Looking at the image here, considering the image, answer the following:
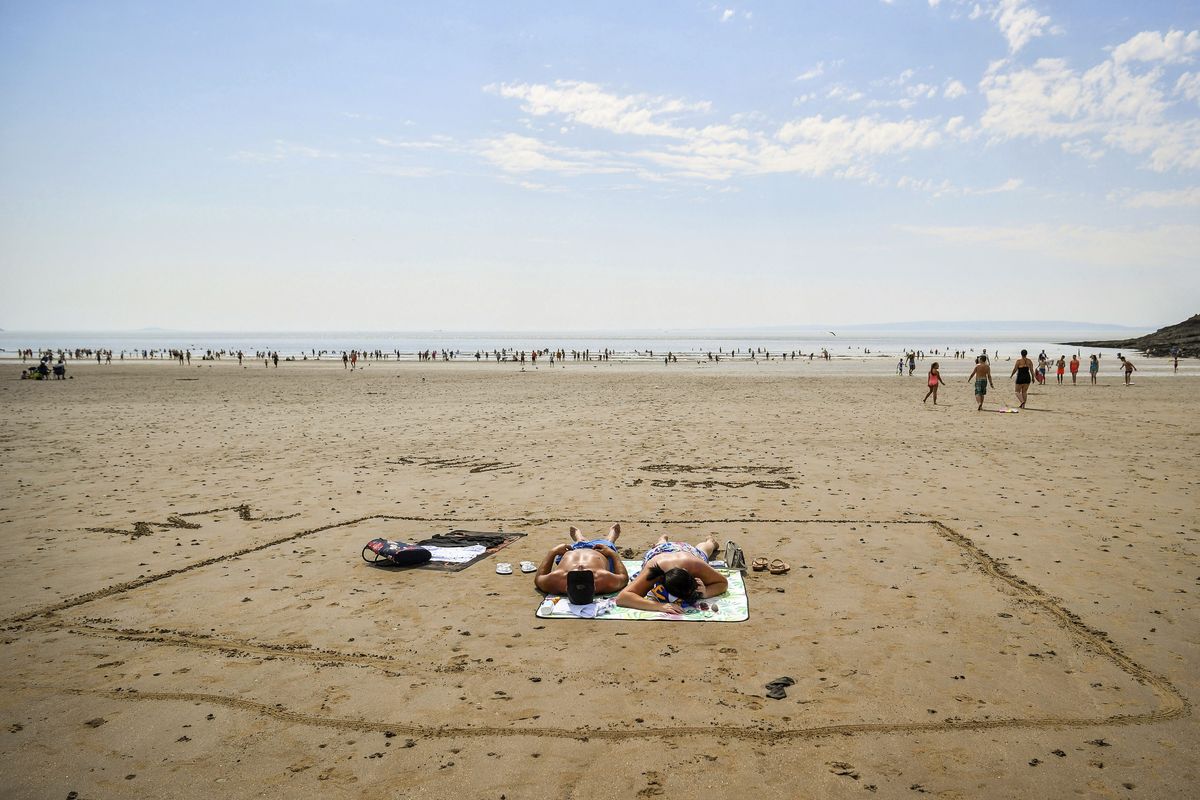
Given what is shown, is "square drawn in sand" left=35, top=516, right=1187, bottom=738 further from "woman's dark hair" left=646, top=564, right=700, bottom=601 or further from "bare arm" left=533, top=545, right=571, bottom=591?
"woman's dark hair" left=646, top=564, right=700, bottom=601

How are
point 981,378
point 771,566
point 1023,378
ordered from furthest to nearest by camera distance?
point 981,378 < point 1023,378 < point 771,566

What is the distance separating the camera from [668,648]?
6598mm

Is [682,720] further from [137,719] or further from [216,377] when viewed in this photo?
[216,377]

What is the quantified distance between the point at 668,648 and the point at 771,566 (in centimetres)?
255

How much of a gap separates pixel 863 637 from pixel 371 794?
4.75 metres

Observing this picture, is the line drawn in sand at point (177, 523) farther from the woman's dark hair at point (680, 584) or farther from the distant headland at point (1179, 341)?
the distant headland at point (1179, 341)

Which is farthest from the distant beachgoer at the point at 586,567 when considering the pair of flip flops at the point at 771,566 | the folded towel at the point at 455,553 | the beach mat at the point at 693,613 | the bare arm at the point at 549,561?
the pair of flip flops at the point at 771,566

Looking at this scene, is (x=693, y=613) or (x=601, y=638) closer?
(x=601, y=638)

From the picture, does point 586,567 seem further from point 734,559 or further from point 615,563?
point 734,559

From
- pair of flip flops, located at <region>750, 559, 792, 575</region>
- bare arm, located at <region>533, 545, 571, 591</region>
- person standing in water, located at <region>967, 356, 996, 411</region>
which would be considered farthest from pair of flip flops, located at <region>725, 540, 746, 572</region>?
person standing in water, located at <region>967, 356, 996, 411</region>

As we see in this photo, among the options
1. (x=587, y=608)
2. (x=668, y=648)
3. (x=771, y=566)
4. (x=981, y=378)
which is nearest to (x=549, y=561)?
(x=587, y=608)

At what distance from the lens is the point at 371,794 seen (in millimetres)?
4551

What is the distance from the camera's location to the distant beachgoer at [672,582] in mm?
7461

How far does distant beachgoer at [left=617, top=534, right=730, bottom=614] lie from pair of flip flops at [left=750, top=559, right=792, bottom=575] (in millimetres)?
760
